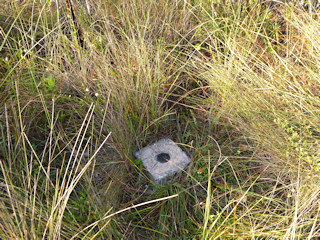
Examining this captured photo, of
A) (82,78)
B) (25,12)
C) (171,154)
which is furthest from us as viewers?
(25,12)

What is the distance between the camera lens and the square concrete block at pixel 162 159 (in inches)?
68.7

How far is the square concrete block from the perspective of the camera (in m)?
1.74

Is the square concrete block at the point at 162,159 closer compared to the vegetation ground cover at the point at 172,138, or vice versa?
the vegetation ground cover at the point at 172,138

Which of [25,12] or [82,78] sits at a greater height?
[25,12]

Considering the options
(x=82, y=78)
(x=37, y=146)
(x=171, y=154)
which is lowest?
(x=171, y=154)

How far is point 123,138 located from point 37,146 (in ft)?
2.04

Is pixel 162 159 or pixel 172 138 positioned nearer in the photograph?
pixel 162 159

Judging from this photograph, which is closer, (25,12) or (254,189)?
(254,189)

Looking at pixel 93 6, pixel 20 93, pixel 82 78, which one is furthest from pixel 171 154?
pixel 93 6

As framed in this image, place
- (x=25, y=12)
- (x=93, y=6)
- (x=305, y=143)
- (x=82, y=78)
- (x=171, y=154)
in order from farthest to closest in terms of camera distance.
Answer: (x=25, y=12) < (x=93, y=6) < (x=82, y=78) < (x=171, y=154) < (x=305, y=143)

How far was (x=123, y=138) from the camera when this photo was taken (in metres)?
1.78

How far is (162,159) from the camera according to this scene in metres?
1.84

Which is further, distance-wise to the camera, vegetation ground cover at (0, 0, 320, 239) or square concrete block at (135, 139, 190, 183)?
square concrete block at (135, 139, 190, 183)

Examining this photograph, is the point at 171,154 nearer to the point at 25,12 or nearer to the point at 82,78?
the point at 82,78
